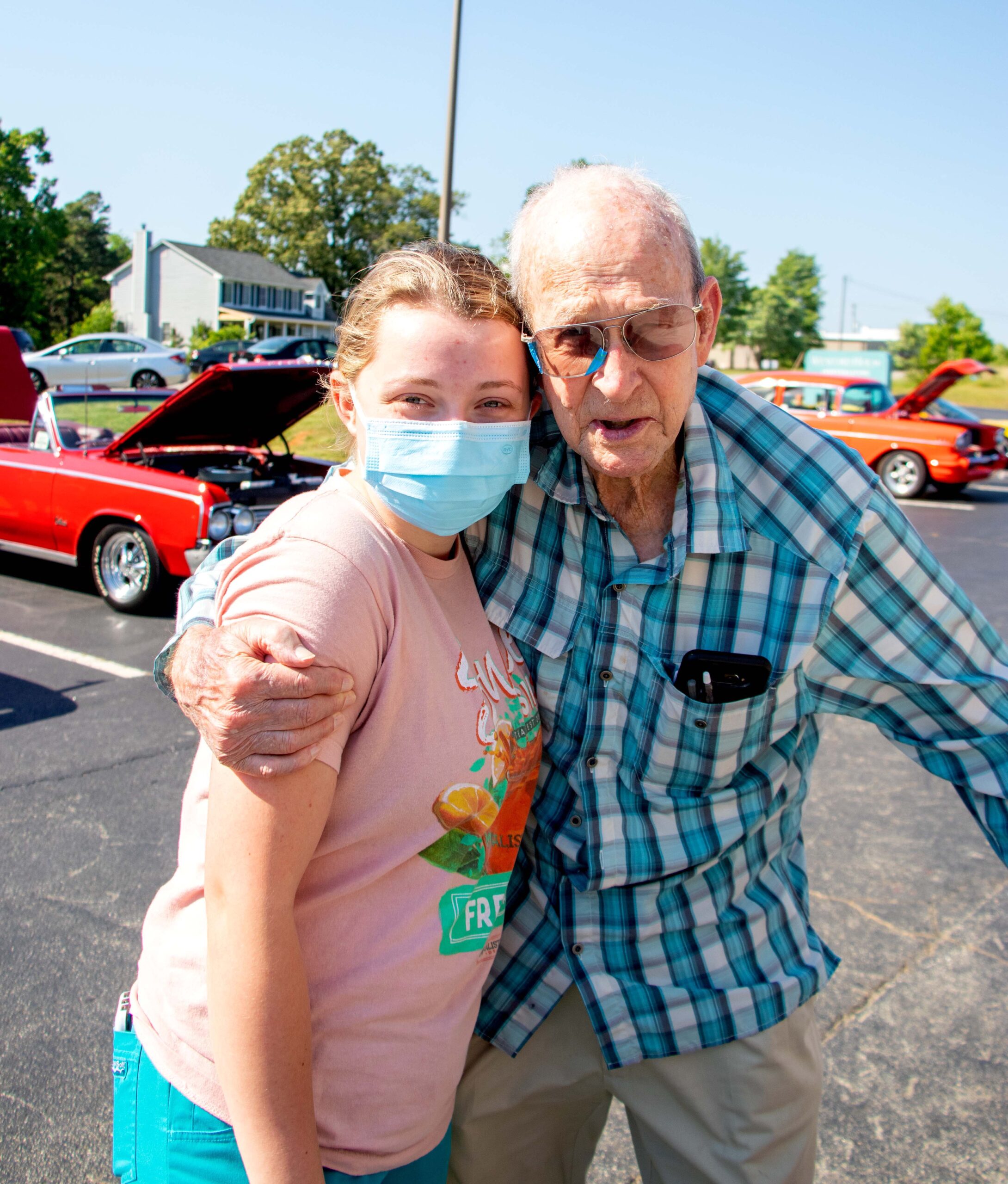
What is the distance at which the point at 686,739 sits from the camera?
5.69ft

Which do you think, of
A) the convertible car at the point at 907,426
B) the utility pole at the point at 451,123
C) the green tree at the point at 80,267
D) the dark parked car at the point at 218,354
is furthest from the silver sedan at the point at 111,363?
the green tree at the point at 80,267

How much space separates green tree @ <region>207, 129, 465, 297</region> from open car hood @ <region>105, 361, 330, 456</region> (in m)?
60.9

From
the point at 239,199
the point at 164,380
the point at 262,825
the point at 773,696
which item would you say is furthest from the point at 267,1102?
the point at 239,199

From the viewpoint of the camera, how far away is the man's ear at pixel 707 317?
1.86 m

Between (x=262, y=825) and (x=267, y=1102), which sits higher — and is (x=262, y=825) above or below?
above

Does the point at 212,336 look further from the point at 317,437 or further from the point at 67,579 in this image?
the point at 67,579

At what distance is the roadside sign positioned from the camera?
1444 inches

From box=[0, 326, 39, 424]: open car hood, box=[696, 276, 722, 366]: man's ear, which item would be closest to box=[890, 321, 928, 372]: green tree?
box=[0, 326, 39, 424]: open car hood

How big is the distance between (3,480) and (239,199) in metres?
68.1

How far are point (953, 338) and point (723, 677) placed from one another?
238 feet

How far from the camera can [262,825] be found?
1.26 meters

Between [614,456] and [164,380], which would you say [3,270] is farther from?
[614,456]

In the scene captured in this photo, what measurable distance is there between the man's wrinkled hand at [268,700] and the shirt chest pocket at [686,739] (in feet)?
2.04

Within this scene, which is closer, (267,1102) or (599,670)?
(267,1102)
